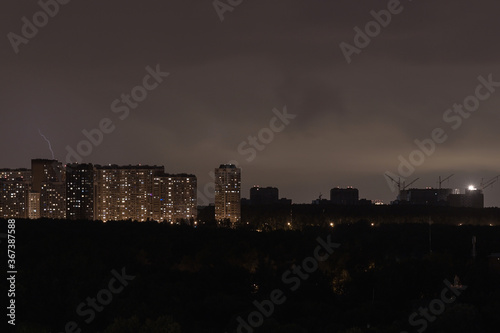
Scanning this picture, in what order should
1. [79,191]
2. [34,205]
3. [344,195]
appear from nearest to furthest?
[79,191] → [34,205] → [344,195]

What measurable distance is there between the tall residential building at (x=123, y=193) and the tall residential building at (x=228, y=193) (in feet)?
36.6

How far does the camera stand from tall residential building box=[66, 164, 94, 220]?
117000 mm

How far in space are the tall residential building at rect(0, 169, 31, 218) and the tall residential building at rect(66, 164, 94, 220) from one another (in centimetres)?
973

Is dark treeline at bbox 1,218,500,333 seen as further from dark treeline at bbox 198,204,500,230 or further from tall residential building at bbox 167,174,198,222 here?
tall residential building at bbox 167,174,198,222

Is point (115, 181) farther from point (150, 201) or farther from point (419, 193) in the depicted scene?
point (419, 193)

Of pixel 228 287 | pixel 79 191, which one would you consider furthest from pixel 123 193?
pixel 228 287

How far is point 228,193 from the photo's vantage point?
128 meters

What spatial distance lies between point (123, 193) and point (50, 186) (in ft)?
39.4

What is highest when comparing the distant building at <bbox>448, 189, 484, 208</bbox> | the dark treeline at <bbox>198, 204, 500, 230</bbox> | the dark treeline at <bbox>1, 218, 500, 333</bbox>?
the distant building at <bbox>448, 189, 484, 208</bbox>

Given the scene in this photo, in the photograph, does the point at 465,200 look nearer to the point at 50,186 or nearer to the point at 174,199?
the point at 174,199

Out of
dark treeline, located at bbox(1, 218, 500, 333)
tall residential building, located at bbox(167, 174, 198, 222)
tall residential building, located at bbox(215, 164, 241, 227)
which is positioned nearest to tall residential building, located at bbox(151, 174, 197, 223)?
tall residential building, located at bbox(167, 174, 198, 222)

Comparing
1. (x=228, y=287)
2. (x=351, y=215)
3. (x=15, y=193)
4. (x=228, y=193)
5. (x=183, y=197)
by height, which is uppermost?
(x=15, y=193)

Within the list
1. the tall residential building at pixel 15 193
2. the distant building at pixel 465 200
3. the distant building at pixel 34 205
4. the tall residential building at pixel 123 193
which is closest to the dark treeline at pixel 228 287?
the tall residential building at pixel 123 193

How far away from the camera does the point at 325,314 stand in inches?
1282
